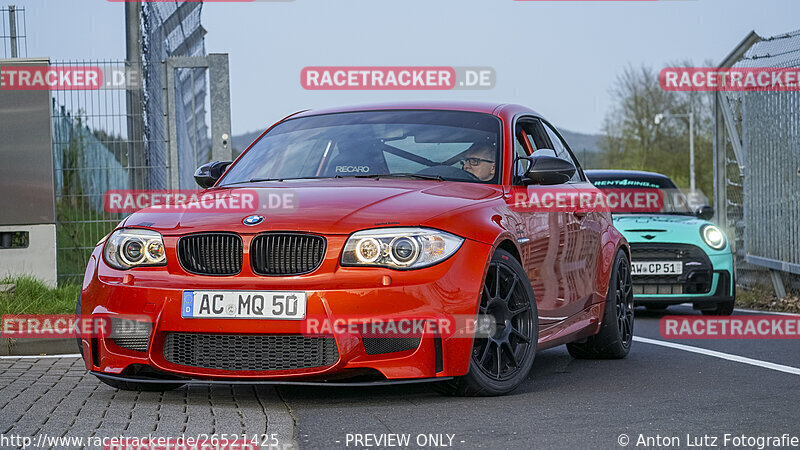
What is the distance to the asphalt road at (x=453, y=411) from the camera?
4.52 metres

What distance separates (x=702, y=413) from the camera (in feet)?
16.6

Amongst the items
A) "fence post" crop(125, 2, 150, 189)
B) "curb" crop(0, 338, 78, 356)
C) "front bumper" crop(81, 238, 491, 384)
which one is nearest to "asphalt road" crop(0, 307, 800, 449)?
"front bumper" crop(81, 238, 491, 384)

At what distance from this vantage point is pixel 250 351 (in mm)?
5215

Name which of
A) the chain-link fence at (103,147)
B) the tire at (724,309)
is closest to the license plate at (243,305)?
the chain-link fence at (103,147)

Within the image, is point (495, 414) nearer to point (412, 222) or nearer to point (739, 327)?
point (412, 222)

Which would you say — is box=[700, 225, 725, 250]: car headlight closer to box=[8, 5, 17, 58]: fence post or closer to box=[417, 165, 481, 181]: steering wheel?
→ box=[417, 165, 481, 181]: steering wheel

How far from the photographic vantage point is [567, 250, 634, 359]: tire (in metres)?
7.61

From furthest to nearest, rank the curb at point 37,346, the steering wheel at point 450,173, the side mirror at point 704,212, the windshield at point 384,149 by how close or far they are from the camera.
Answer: the side mirror at point 704,212, the curb at point 37,346, the windshield at point 384,149, the steering wheel at point 450,173

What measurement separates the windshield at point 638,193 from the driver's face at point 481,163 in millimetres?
6119

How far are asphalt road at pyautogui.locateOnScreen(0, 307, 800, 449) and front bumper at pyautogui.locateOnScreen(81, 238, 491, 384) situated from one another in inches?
7.0

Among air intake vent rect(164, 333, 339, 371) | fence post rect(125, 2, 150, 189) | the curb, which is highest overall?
fence post rect(125, 2, 150, 189)

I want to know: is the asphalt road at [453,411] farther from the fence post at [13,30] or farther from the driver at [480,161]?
the fence post at [13,30]

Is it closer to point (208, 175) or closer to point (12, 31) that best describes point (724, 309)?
point (208, 175)

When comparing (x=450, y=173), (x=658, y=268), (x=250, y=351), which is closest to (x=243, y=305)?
(x=250, y=351)
